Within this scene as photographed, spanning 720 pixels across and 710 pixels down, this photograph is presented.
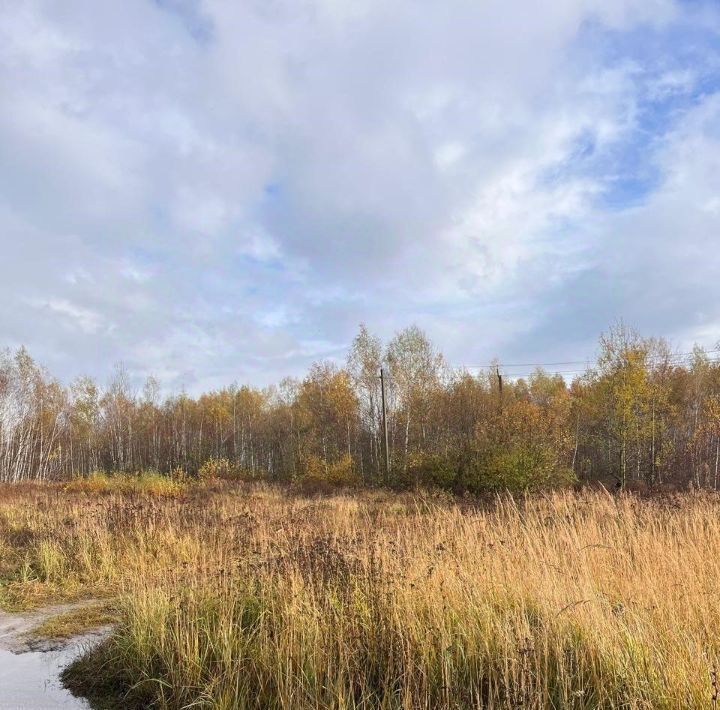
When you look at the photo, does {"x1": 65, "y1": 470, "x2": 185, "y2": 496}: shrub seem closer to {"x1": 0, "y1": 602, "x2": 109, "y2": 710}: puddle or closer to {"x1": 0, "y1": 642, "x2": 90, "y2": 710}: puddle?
{"x1": 0, "y1": 602, "x2": 109, "y2": 710}: puddle

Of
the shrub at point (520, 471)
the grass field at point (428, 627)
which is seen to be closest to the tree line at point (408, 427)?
the shrub at point (520, 471)

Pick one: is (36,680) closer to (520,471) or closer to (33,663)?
(33,663)

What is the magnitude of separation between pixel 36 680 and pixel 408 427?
33944 mm

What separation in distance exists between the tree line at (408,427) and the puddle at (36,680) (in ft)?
48.8

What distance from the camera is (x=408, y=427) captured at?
1476 inches

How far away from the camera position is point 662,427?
1204 inches

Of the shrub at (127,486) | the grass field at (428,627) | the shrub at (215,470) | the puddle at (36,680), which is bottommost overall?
the puddle at (36,680)

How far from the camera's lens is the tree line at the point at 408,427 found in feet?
69.4

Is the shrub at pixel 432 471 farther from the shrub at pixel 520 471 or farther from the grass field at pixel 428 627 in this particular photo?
the grass field at pixel 428 627

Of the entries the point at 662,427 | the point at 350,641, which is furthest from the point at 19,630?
the point at 662,427

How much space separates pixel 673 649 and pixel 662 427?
31.5 m

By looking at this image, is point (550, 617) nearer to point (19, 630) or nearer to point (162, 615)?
point (162, 615)

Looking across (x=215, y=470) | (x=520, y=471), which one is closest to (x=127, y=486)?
(x=215, y=470)

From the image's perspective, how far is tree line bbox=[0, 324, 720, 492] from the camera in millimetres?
Result: 21156
